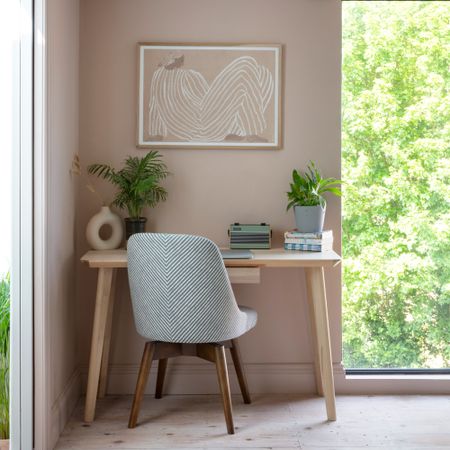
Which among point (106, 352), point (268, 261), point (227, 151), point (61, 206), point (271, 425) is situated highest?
point (227, 151)

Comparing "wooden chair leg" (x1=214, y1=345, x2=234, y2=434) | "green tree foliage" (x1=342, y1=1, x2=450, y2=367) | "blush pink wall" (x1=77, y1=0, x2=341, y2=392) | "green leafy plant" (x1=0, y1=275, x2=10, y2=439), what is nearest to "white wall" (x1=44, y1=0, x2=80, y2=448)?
"blush pink wall" (x1=77, y1=0, x2=341, y2=392)

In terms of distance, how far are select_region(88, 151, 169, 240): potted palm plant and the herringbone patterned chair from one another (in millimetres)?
452

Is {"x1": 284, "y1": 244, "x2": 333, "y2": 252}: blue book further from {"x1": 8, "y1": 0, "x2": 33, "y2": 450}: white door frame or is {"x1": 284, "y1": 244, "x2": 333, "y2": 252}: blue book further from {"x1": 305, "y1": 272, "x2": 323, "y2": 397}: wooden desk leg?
{"x1": 8, "y1": 0, "x2": 33, "y2": 450}: white door frame

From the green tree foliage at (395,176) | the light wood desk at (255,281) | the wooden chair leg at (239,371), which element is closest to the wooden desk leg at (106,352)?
the light wood desk at (255,281)

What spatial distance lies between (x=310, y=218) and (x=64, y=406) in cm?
137

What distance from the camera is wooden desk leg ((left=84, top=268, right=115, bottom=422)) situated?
2.83 meters

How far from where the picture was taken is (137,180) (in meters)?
3.04

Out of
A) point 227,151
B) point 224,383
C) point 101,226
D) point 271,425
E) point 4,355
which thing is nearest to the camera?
point 4,355

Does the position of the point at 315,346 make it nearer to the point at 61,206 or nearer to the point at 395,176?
the point at 395,176

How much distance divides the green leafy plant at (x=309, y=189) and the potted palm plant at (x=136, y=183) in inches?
24.6

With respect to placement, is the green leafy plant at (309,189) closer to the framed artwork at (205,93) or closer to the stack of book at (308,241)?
the stack of book at (308,241)

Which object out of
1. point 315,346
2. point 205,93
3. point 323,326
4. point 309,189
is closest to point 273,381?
point 315,346

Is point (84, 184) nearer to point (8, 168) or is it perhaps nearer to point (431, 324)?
point (8, 168)

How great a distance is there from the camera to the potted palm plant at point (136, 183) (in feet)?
10.0
